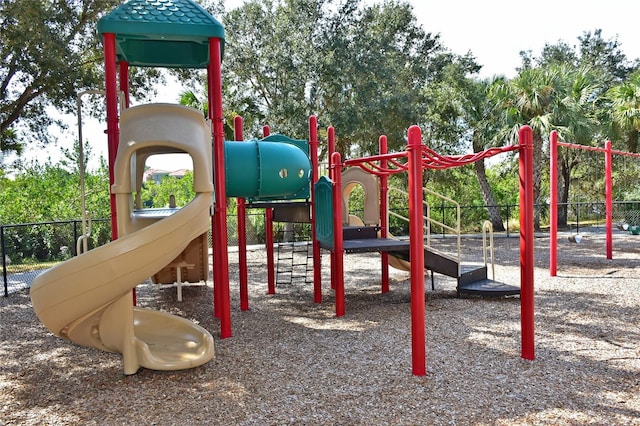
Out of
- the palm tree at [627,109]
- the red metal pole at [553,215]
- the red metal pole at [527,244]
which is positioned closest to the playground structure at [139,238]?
the red metal pole at [527,244]

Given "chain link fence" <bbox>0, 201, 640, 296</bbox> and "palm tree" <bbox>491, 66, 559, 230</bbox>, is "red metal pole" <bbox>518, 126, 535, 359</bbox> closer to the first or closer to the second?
"chain link fence" <bbox>0, 201, 640, 296</bbox>

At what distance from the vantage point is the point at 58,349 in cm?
597

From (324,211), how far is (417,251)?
3.00 m

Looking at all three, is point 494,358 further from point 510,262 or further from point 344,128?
point 344,128

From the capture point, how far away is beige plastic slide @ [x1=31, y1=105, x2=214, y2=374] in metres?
4.39

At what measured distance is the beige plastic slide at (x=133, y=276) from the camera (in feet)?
14.4

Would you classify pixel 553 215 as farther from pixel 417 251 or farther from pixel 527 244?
pixel 417 251

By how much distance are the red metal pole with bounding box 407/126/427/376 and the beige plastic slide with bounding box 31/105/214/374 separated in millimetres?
2014

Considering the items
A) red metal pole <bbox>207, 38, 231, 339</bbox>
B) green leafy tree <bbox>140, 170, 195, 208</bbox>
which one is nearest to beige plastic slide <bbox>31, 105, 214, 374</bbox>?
red metal pole <bbox>207, 38, 231, 339</bbox>

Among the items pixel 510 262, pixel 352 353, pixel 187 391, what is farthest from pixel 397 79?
pixel 187 391

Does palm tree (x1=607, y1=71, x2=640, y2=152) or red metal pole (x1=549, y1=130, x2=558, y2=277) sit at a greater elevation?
palm tree (x1=607, y1=71, x2=640, y2=152)

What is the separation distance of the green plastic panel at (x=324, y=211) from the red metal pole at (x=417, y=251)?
8.44ft

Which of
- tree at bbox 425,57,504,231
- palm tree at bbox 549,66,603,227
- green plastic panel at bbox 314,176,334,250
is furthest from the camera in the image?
tree at bbox 425,57,504,231

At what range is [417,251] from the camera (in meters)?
4.71
